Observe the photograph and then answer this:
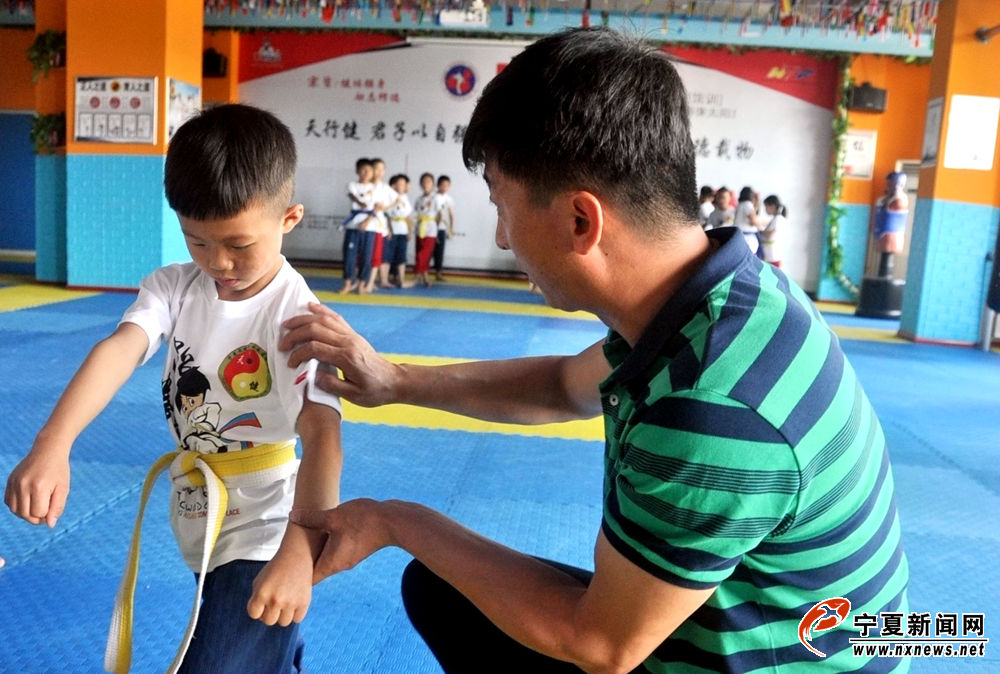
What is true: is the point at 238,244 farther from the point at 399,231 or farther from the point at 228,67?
the point at 228,67

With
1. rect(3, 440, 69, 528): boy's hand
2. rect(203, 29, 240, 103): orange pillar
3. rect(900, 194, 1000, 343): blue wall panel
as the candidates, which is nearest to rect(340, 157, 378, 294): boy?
rect(203, 29, 240, 103): orange pillar

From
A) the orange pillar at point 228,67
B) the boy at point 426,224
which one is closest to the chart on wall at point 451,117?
the orange pillar at point 228,67

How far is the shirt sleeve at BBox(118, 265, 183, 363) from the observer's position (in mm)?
1661

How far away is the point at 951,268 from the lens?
8930mm

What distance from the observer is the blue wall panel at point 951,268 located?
8.84m

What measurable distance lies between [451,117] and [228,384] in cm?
1273

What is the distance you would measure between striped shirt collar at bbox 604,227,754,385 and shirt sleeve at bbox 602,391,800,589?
0.11 meters

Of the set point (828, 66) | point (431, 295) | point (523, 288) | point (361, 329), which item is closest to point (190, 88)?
point (431, 295)

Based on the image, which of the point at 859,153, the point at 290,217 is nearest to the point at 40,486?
the point at 290,217

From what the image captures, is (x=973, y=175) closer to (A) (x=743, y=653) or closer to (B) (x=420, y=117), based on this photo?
(B) (x=420, y=117)

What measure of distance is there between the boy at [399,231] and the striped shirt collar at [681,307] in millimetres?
9997

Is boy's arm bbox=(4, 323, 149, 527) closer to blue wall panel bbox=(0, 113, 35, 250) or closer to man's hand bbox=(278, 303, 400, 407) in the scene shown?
man's hand bbox=(278, 303, 400, 407)

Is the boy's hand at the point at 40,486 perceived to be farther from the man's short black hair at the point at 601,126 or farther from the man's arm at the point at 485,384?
the man's short black hair at the point at 601,126

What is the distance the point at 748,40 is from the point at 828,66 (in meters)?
1.83
